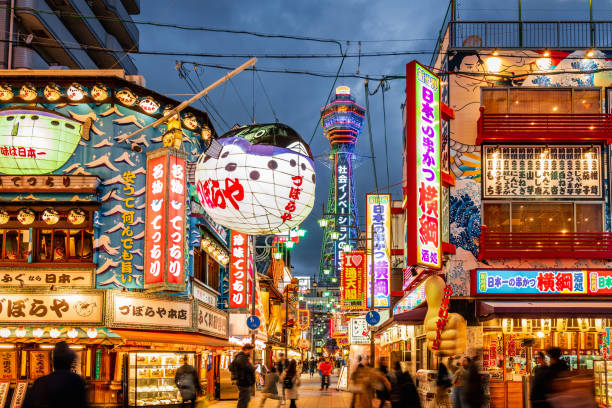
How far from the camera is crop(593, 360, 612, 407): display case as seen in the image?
18.4 metres

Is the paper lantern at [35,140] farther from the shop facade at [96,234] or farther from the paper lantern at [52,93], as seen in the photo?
the paper lantern at [52,93]

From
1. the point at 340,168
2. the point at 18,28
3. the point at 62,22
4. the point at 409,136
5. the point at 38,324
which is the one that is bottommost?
the point at 38,324

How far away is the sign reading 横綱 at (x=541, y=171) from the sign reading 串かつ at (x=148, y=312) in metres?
10.5

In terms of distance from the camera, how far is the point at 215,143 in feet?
43.9

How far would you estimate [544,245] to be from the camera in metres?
23.1

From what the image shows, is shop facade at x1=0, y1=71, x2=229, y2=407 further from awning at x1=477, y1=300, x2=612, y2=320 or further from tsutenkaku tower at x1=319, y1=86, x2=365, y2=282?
tsutenkaku tower at x1=319, y1=86, x2=365, y2=282

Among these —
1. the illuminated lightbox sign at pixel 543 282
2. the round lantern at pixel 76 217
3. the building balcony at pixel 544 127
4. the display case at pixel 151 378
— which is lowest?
the display case at pixel 151 378

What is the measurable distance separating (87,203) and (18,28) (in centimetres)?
1975

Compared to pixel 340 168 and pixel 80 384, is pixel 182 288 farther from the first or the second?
pixel 340 168

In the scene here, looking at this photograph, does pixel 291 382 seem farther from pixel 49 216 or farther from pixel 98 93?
pixel 98 93

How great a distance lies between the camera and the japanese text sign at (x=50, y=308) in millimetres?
21609

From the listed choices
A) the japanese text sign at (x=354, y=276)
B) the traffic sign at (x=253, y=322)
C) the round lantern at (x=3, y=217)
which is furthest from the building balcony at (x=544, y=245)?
the japanese text sign at (x=354, y=276)

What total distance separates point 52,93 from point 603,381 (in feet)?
58.9

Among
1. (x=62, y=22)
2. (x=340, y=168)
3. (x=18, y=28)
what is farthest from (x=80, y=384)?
(x=340, y=168)
